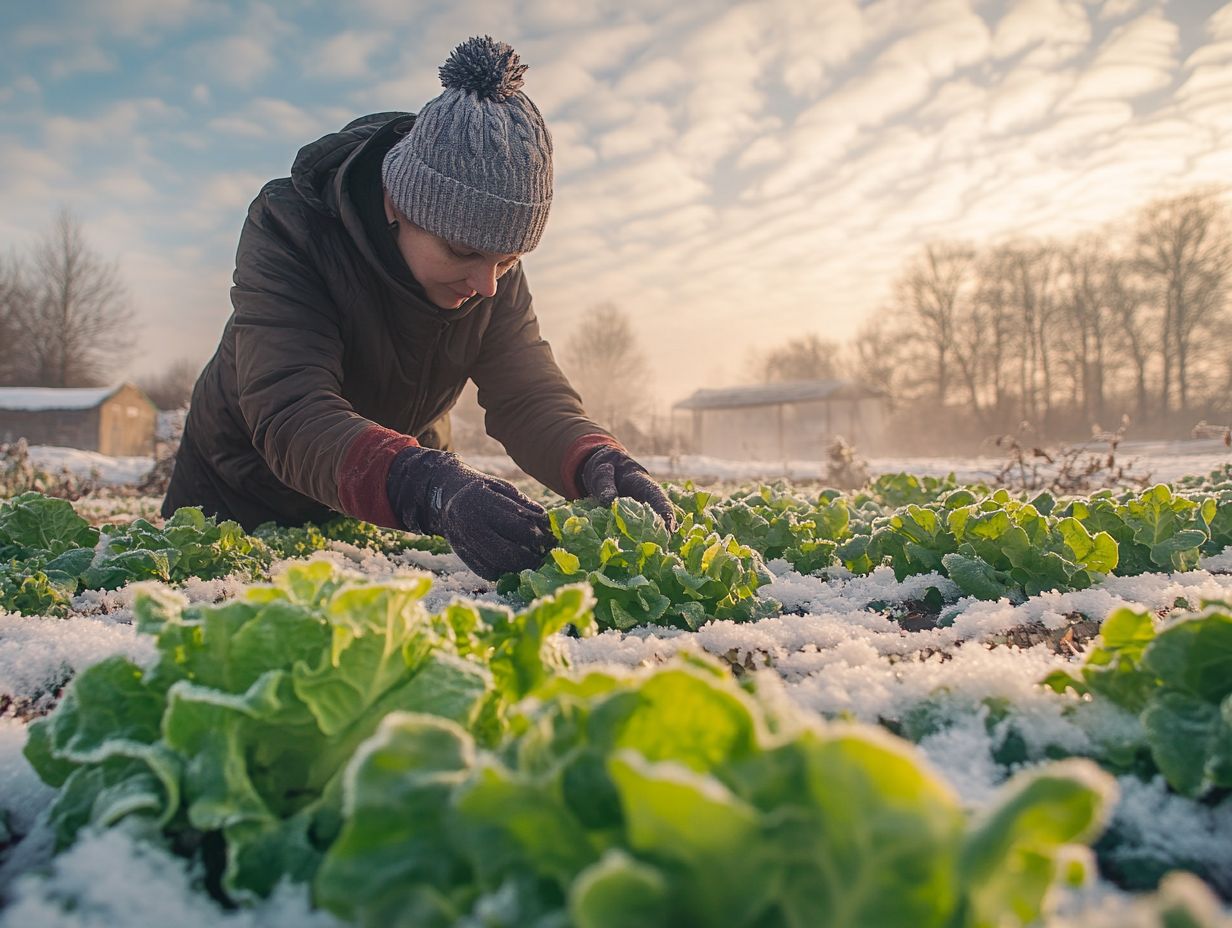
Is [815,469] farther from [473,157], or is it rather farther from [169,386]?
[169,386]

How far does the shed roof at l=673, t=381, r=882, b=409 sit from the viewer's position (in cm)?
4159

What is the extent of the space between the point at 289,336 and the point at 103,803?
7.62 feet

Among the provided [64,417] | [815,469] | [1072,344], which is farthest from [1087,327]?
[64,417]

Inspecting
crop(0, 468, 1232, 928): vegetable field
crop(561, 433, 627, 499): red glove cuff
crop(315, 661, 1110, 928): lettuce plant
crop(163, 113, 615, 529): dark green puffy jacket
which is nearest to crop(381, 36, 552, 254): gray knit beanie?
crop(163, 113, 615, 529): dark green puffy jacket

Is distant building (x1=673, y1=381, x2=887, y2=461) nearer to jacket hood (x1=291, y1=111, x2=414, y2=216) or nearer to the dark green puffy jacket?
the dark green puffy jacket

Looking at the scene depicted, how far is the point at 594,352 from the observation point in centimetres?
5341

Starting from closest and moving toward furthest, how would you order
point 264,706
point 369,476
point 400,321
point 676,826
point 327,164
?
point 676,826 → point 264,706 → point 369,476 → point 327,164 → point 400,321

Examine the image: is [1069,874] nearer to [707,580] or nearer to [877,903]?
[877,903]

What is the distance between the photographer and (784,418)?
43.4 metres

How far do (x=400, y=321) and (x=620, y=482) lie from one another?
4.22 feet

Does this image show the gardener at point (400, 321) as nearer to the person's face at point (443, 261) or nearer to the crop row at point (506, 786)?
the person's face at point (443, 261)

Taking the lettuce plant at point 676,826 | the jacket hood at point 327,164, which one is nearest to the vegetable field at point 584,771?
the lettuce plant at point 676,826

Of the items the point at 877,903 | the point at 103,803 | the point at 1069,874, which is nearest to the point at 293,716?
the point at 103,803

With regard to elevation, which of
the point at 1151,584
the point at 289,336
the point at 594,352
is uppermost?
the point at 594,352
